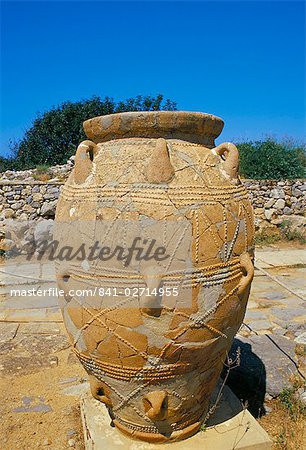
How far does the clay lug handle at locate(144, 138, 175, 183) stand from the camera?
220cm

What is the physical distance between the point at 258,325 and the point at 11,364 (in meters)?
2.78

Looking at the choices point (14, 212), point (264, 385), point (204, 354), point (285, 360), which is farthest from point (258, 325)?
point (14, 212)

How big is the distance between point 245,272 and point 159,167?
2.58 ft

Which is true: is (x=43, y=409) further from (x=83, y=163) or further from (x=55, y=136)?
(x=55, y=136)

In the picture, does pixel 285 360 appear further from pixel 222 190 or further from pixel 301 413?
pixel 222 190

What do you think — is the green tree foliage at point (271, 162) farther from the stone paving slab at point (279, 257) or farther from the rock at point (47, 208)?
the rock at point (47, 208)

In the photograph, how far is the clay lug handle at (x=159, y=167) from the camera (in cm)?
220

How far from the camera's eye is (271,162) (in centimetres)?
1143

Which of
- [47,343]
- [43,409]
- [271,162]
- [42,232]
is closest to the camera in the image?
[43,409]

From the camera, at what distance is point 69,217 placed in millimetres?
2371

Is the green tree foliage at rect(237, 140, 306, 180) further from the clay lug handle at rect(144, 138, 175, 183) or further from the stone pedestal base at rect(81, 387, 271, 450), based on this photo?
the clay lug handle at rect(144, 138, 175, 183)

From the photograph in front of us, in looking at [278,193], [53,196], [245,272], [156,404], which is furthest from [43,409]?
[278,193]

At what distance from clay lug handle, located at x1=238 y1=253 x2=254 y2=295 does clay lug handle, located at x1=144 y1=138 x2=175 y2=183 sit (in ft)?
2.08

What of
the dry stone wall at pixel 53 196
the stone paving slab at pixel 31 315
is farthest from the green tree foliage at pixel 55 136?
the stone paving slab at pixel 31 315
